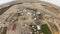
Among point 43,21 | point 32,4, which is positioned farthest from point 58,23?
point 32,4

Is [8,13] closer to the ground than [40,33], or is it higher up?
higher up

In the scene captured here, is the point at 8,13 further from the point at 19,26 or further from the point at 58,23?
the point at 58,23

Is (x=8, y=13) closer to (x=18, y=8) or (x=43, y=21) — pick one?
(x=18, y=8)

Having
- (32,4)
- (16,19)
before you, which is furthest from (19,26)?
(32,4)

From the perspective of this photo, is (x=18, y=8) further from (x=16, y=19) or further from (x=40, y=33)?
(x=40, y=33)

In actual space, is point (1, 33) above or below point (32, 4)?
below

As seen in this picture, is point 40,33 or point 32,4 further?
point 32,4

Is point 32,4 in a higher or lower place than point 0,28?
higher
